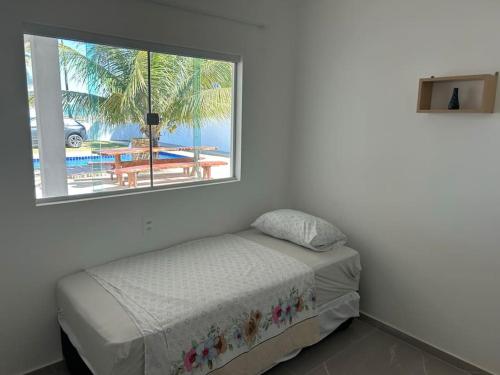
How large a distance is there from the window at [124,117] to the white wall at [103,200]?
0.34ft

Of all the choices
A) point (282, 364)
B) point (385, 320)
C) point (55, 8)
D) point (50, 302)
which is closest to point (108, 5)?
point (55, 8)

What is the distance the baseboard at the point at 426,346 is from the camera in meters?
2.36

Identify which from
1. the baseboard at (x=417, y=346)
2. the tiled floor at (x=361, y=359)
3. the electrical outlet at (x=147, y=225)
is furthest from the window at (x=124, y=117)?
the tiled floor at (x=361, y=359)

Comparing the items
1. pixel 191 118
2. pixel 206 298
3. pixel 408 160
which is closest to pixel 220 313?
pixel 206 298

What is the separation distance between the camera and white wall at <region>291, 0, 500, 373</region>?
7.35 feet

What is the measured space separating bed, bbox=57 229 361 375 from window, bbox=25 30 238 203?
1.92 feet

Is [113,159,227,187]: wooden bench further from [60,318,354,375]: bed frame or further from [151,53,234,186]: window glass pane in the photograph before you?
[60,318,354,375]: bed frame

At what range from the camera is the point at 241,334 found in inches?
79.3

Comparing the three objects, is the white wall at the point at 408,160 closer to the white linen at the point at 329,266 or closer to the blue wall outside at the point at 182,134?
the white linen at the point at 329,266

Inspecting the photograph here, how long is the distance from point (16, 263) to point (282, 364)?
170 centimetres

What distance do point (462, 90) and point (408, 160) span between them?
0.55 m

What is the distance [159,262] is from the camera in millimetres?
2379

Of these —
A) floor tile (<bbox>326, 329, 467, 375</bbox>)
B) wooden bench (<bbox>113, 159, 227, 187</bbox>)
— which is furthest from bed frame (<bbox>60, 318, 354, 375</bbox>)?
floor tile (<bbox>326, 329, 467, 375</bbox>)

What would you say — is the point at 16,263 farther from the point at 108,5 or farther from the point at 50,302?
the point at 108,5
